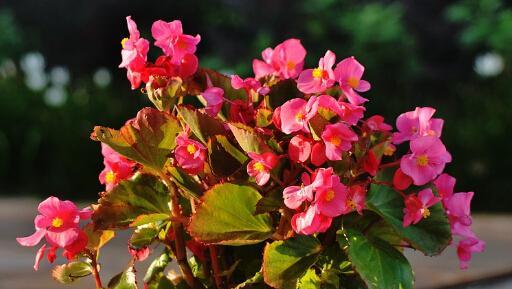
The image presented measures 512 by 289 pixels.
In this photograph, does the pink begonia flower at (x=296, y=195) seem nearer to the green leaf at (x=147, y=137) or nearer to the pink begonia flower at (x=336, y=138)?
the pink begonia flower at (x=336, y=138)

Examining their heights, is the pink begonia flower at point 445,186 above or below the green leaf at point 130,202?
below

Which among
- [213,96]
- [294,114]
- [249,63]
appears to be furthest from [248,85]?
[249,63]

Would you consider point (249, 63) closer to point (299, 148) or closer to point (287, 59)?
point (287, 59)

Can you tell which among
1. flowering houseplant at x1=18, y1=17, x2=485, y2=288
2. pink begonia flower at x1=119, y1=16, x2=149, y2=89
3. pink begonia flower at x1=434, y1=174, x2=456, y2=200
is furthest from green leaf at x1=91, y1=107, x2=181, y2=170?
pink begonia flower at x1=434, y1=174, x2=456, y2=200

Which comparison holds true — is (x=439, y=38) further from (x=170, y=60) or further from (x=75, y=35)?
(x=170, y=60)

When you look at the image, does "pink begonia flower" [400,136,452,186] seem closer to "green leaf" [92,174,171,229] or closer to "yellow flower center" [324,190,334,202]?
"yellow flower center" [324,190,334,202]

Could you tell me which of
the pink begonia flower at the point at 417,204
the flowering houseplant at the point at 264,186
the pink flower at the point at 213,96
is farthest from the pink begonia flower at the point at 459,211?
the pink flower at the point at 213,96
